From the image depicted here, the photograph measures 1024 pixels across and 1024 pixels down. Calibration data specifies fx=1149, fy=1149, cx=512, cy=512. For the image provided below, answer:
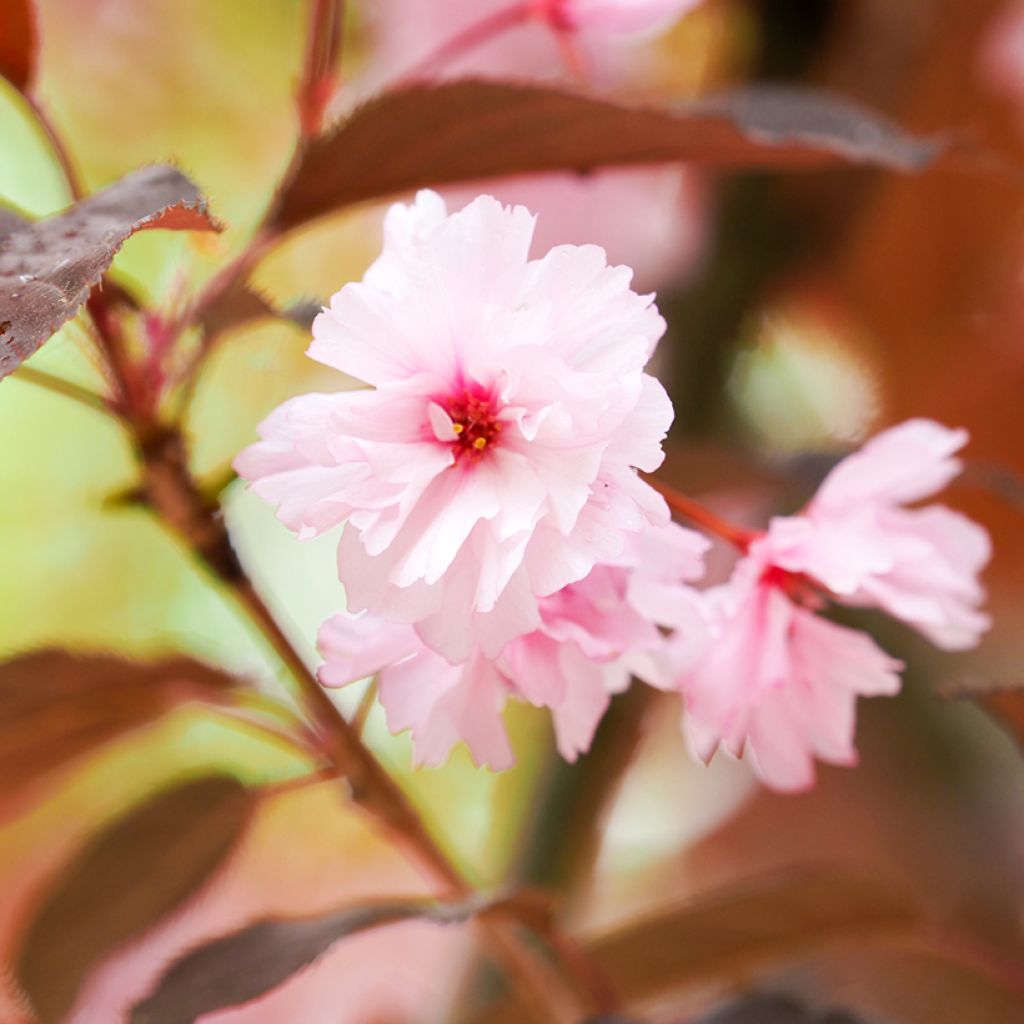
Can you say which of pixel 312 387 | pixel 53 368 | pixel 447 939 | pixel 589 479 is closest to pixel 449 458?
pixel 589 479

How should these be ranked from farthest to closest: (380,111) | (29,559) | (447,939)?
(29,559), (447,939), (380,111)

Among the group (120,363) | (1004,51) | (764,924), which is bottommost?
(764,924)

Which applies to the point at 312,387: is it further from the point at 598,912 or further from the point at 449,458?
the point at 449,458

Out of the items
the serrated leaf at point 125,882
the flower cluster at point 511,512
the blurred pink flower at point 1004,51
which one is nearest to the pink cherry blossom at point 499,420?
the flower cluster at point 511,512

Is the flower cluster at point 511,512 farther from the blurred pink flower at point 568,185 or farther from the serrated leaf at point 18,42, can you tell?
the blurred pink flower at point 568,185

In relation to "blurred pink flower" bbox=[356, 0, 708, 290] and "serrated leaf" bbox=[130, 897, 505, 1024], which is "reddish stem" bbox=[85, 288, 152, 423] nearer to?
"serrated leaf" bbox=[130, 897, 505, 1024]

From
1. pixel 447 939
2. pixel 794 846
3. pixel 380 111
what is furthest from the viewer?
pixel 447 939

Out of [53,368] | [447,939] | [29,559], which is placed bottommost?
[447,939]

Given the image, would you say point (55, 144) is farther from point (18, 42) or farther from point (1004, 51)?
point (1004, 51)

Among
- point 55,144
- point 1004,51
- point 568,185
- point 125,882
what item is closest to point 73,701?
point 125,882
